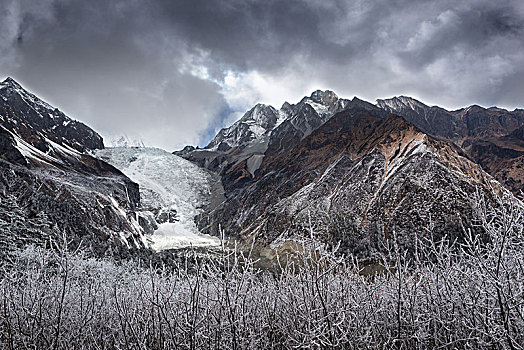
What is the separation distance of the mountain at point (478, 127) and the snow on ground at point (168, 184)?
77355 millimetres

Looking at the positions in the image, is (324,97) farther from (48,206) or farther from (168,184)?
(48,206)

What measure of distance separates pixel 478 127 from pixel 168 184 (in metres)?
122

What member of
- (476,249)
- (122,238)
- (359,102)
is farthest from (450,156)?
(359,102)

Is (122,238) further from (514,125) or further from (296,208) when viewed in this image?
(514,125)

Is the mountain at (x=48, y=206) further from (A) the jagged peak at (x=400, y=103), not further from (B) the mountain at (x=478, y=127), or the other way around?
(A) the jagged peak at (x=400, y=103)

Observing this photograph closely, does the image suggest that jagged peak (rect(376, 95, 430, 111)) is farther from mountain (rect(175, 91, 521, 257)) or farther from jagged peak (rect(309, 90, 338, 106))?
mountain (rect(175, 91, 521, 257))

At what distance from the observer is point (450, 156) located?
35.8 metres

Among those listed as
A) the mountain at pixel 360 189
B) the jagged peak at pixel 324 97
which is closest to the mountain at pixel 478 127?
the jagged peak at pixel 324 97

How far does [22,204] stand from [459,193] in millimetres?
40112

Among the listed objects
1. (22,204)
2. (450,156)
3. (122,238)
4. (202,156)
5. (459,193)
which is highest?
(202,156)

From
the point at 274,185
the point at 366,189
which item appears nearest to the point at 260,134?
the point at 274,185

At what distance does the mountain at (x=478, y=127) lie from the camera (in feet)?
244

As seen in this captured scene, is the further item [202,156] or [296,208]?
[202,156]

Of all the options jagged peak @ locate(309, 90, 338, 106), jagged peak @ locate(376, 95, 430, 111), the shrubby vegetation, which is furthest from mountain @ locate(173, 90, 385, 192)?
the shrubby vegetation
